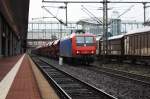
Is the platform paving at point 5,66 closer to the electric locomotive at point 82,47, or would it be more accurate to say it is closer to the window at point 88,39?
the electric locomotive at point 82,47

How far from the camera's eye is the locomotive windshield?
1395 inches

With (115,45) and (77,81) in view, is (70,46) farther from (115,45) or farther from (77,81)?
(77,81)

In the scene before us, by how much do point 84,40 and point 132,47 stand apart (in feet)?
14.8

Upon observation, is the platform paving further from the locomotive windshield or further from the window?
the window

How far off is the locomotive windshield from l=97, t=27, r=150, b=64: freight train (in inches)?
72.3

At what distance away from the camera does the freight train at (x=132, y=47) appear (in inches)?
1281

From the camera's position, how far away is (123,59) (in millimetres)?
40781

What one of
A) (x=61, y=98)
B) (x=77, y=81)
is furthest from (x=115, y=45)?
(x=61, y=98)

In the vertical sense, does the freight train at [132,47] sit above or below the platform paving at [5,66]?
above

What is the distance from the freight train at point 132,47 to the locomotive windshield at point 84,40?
1.84m

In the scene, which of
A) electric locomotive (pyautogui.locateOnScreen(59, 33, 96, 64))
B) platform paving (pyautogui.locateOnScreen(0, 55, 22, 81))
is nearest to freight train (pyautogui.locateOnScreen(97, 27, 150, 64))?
electric locomotive (pyautogui.locateOnScreen(59, 33, 96, 64))

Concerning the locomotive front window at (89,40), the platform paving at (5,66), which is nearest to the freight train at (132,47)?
the locomotive front window at (89,40)

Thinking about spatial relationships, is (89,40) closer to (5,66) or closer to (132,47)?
(132,47)

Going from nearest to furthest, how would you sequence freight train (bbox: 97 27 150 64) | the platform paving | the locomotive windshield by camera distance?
the platform paving → freight train (bbox: 97 27 150 64) → the locomotive windshield
